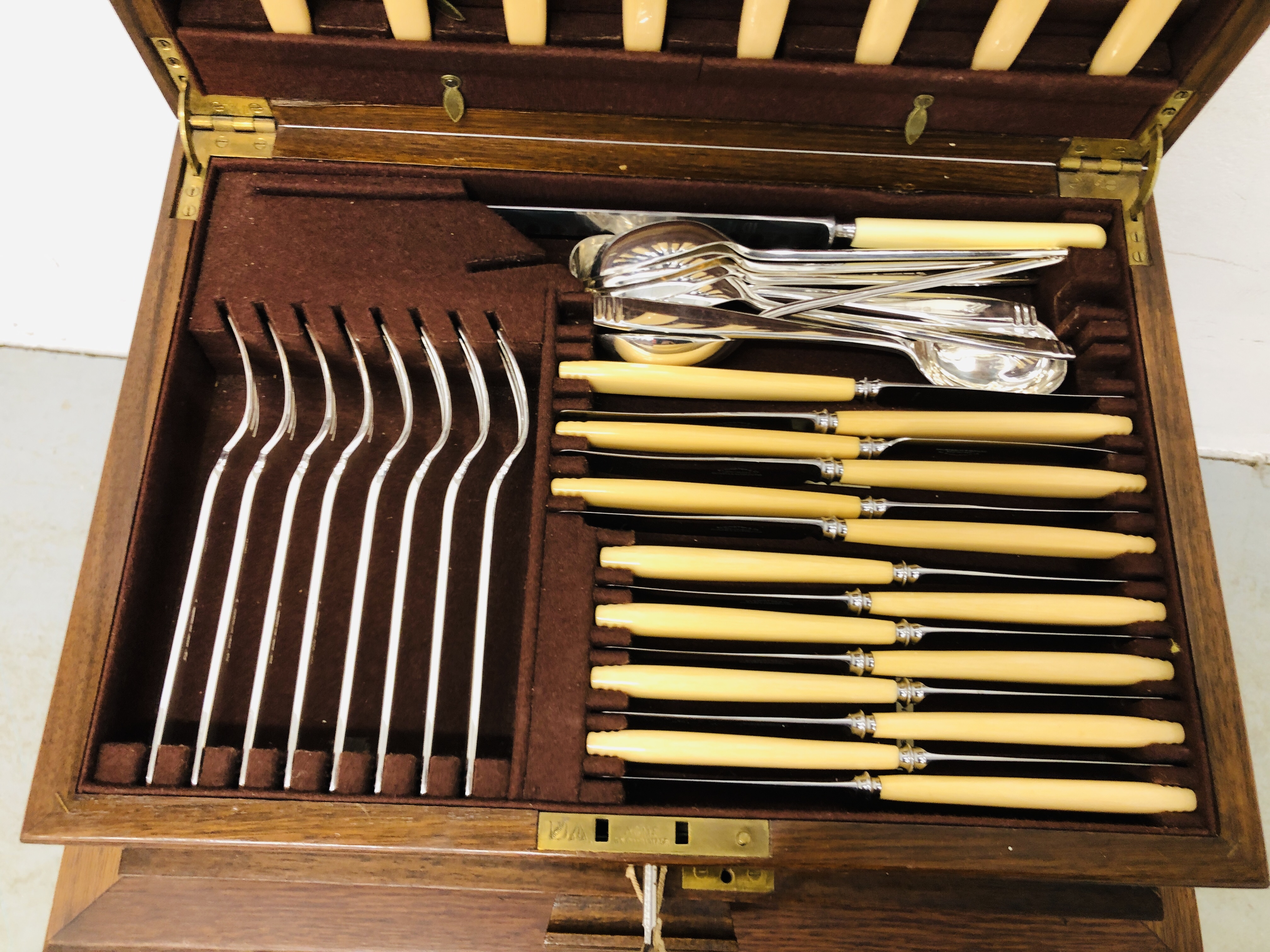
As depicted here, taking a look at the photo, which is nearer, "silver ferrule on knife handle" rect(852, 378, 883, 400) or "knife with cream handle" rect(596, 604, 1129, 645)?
"knife with cream handle" rect(596, 604, 1129, 645)

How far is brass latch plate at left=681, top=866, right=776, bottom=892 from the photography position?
78cm

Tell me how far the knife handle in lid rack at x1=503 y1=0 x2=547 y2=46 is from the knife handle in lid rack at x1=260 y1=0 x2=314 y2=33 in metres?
0.20

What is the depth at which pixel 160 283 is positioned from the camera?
0.87 metres

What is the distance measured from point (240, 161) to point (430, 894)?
796 millimetres

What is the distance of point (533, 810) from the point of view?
0.71 meters

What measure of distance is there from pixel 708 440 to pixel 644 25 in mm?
418

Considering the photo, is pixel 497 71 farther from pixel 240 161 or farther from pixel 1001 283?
pixel 1001 283

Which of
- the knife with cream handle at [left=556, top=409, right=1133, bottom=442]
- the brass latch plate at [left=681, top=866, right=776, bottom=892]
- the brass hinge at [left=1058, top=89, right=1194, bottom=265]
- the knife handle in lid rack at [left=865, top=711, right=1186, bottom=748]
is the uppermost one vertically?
the brass hinge at [left=1058, top=89, right=1194, bottom=265]

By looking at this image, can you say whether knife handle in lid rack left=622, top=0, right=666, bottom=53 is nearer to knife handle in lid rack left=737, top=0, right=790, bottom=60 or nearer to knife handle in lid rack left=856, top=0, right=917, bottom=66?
knife handle in lid rack left=737, top=0, right=790, bottom=60

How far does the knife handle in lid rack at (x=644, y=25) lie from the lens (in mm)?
827

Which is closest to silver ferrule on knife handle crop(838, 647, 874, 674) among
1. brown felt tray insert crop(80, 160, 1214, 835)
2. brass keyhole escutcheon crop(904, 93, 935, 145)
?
brown felt tray insert crop(80, 160, 1214, 835)

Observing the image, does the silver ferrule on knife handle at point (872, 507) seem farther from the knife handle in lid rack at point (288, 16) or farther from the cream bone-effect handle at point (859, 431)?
the knife handle in lid rack at point (288, 16)

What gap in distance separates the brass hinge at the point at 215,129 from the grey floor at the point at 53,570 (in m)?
0.69

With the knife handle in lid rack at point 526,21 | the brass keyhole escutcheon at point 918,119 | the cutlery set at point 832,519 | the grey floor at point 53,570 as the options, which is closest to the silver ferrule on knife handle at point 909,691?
the cutlery set at point 832,519
